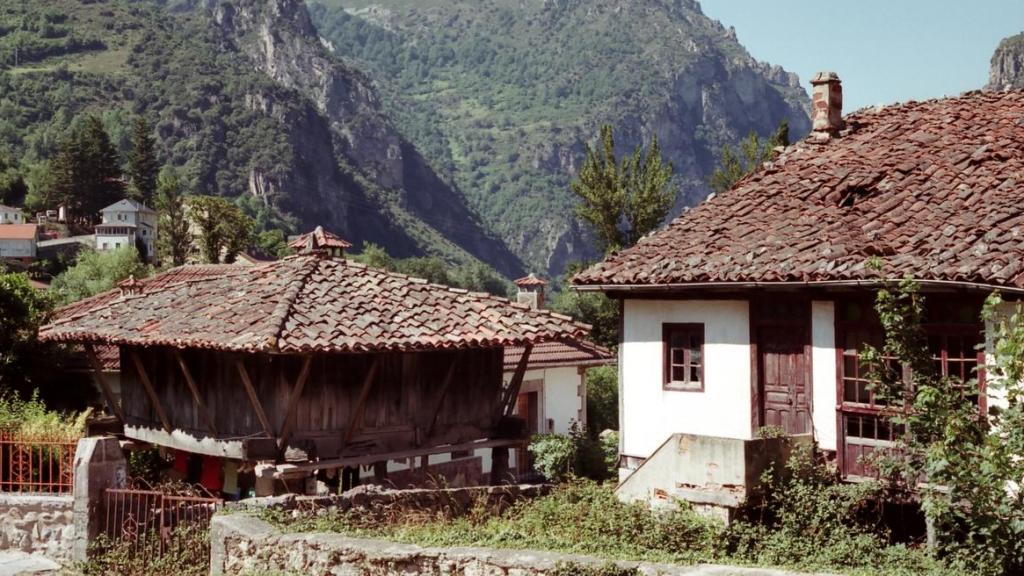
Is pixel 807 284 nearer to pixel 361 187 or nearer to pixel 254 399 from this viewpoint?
pixel 254 399

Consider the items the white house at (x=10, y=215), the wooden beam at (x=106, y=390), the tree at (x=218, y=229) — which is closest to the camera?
the wooden beam at (x=106, y=390)

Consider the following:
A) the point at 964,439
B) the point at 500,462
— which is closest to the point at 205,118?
the point at 500,462

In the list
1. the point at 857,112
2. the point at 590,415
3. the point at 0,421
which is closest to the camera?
the point at 0,421

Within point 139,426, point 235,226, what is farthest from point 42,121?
point 139,426

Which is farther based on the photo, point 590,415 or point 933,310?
point 590,415

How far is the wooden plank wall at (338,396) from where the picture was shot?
46.1 feet

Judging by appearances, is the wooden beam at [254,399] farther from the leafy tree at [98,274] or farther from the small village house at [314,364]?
the leafy tree at [98,274]

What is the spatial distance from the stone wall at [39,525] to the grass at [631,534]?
402 cm

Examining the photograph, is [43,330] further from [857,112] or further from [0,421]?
[857,112]

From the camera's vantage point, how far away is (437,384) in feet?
51.0

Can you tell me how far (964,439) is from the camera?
9094 mm

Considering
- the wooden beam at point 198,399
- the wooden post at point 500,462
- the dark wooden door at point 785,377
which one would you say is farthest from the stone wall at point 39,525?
the dark wooden door at point 785,377

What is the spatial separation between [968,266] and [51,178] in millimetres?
99062

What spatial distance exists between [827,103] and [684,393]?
5.43 metres
